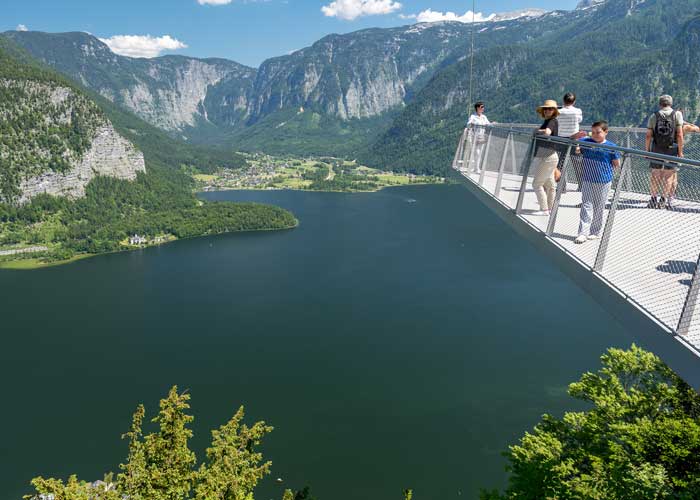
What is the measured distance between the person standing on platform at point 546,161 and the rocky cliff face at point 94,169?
139 metres

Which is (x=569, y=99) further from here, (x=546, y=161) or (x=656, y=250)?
(x=656, y=250)

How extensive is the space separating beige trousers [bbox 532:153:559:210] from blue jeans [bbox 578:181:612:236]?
98 centimetres

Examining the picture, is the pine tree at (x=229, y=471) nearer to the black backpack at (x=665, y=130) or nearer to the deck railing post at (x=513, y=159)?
the deck railing post at (x=513, y=159)

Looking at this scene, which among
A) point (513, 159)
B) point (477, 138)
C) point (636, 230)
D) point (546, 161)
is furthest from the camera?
point (477, 138)

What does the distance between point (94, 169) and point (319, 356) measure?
388 feet

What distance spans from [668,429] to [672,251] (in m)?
6.64

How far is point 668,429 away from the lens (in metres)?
10.4

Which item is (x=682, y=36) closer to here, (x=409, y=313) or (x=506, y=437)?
(x=409, y=313)

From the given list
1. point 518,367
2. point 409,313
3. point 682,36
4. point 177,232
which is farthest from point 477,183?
point 682,36

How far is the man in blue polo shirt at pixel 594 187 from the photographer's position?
21.8 ft

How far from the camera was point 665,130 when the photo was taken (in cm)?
773

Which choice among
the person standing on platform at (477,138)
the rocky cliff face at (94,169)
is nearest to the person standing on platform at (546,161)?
the person standing on platform at (477,138)

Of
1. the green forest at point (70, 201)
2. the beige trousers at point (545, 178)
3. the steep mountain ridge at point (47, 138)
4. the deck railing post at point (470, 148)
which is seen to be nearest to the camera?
the beige trousers at point (545, 178)

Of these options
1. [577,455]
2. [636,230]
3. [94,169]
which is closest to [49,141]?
[94,169]
